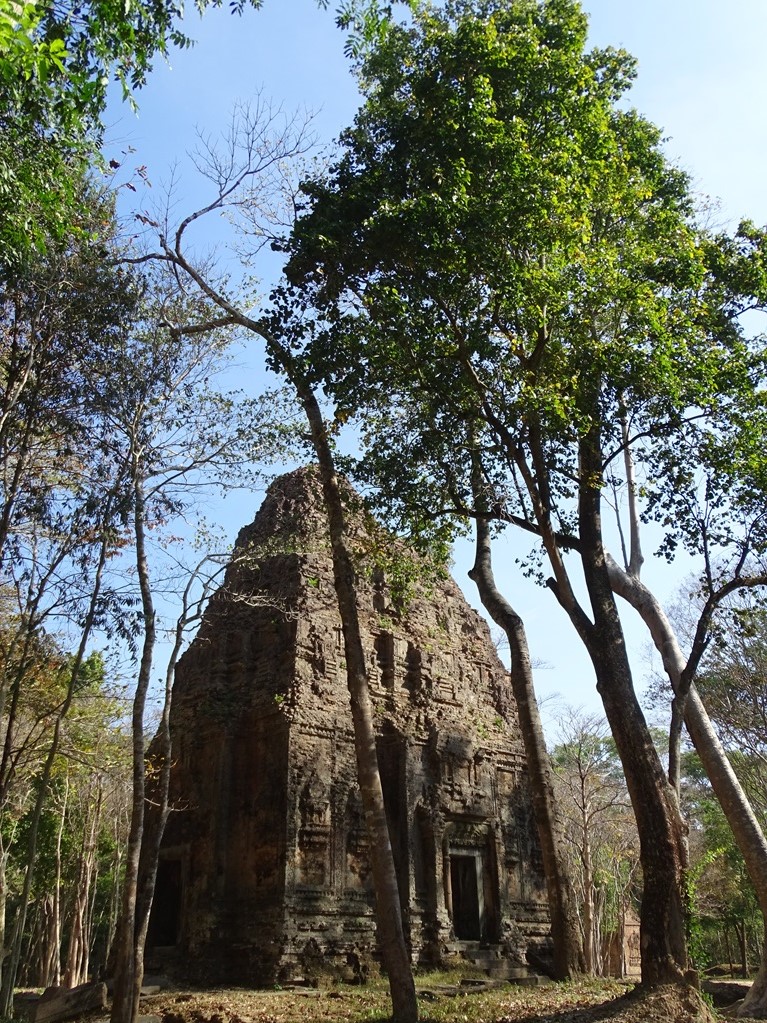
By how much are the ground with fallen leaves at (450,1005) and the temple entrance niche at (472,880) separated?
3.07m

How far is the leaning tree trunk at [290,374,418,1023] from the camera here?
10008 mm

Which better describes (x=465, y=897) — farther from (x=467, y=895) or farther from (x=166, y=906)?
(x=166, y=906)

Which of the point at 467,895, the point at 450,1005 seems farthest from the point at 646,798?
the point at 467,895

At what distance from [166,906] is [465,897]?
6274 millimetres

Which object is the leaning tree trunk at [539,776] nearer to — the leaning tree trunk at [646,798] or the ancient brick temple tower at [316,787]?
the ancient brick temple tower at [316,787]

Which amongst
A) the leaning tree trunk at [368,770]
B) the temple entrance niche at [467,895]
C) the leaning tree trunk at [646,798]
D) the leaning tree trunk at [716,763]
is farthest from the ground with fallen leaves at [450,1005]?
the temple entrance niche at [467,895]

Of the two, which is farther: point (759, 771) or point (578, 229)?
point (759, 771)

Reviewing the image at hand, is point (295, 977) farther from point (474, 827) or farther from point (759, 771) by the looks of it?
point (759, 771)

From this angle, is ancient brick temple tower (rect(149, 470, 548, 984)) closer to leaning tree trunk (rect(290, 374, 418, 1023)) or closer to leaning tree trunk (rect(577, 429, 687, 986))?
leaning tree trunk (rect(290, 374, 418, 1023))

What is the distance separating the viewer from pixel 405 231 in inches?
426

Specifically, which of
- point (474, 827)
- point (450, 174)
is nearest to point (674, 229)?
point (450, 174)

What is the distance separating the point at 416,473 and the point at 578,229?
4365 mm

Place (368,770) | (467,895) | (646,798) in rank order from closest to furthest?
(646,798) < (368,770) < (467,895)

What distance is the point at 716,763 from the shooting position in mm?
13242
